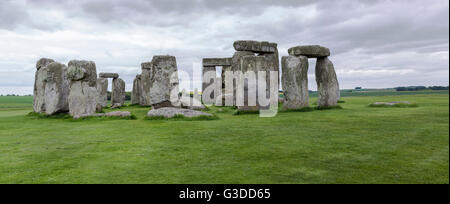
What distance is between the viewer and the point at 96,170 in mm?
4402

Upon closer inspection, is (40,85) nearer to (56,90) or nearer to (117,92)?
(56,90)

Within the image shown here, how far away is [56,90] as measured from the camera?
12.6 meters

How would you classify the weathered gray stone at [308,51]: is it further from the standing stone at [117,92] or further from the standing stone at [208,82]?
the standing stone at [117,92]

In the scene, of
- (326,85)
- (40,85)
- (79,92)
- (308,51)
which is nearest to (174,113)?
(79,92)

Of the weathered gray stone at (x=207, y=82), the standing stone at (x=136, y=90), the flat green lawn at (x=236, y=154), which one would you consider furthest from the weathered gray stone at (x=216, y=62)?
the flat green lawn at (x=236, y=154)

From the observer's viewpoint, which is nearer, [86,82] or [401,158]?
[401,158]

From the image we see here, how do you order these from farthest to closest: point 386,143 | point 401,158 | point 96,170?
1. point 386,143
2. point 401,158
3. point 96,170

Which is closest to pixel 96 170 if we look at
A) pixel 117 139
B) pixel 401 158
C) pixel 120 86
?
pixel 117 139

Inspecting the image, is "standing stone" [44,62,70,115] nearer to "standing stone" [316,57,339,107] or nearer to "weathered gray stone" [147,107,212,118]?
"weathered gray stone" [147,107,212,118]

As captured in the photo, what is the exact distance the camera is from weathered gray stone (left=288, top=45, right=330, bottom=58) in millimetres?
13086

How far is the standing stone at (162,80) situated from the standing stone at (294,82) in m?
4.57
